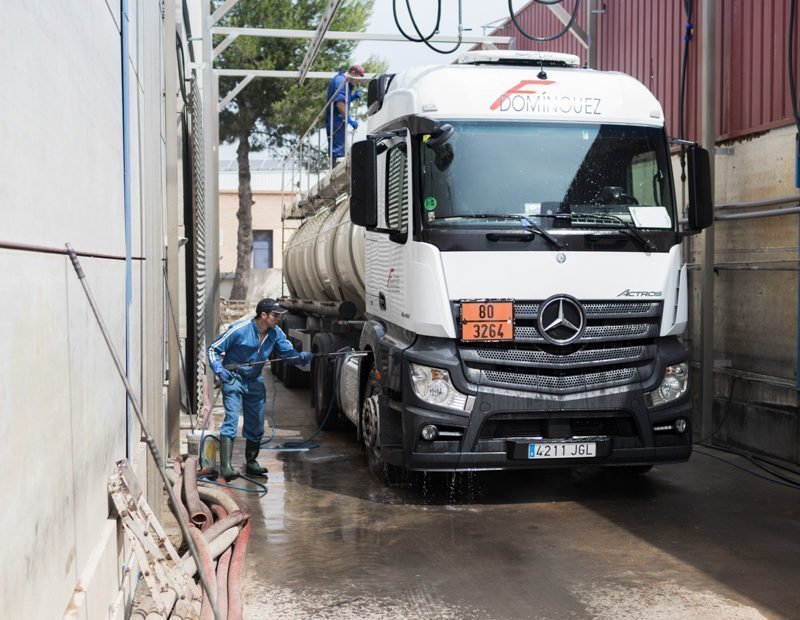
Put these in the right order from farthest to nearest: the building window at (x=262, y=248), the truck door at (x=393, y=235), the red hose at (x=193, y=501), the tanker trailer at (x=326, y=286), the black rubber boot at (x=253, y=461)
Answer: the building window at (x=262, y=248) → the tanker trailer at (x=326, y=286) → the black rubber boot at (x=253, y=461) → the truck door at (x=393, y=235) → the red hose at (x=193, y=501)

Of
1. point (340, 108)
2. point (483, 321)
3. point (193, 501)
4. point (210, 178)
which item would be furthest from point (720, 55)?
point (210, 178)

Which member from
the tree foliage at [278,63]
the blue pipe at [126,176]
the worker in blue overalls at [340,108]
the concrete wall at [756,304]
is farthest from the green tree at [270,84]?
the blue pipe at [126,176]

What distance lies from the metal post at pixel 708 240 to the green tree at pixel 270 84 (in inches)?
993

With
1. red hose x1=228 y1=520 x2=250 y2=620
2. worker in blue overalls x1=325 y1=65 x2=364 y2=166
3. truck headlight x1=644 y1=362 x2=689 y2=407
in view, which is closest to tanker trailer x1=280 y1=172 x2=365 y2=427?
worker in blue overalls x1=325 y1=65 x2=364 y2=166

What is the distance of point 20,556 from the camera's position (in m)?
2.73

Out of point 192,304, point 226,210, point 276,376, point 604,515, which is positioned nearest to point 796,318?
point 604,515

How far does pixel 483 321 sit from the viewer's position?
754cm

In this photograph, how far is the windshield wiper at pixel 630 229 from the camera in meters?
7.82

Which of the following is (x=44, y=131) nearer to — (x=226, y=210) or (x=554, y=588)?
(x=554, y=588)

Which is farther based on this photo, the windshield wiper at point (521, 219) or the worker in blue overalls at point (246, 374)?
the worker in blue overalls at point (246, 374)

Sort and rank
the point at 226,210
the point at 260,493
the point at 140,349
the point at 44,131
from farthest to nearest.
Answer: the point at 226,210, the point at 260,493, the point at 140,349, the point at 44,131

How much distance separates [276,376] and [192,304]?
6.19m

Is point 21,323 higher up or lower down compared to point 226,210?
lower down

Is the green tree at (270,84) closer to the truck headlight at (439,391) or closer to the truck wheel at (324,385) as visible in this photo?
the truck wheel at (324,385)
